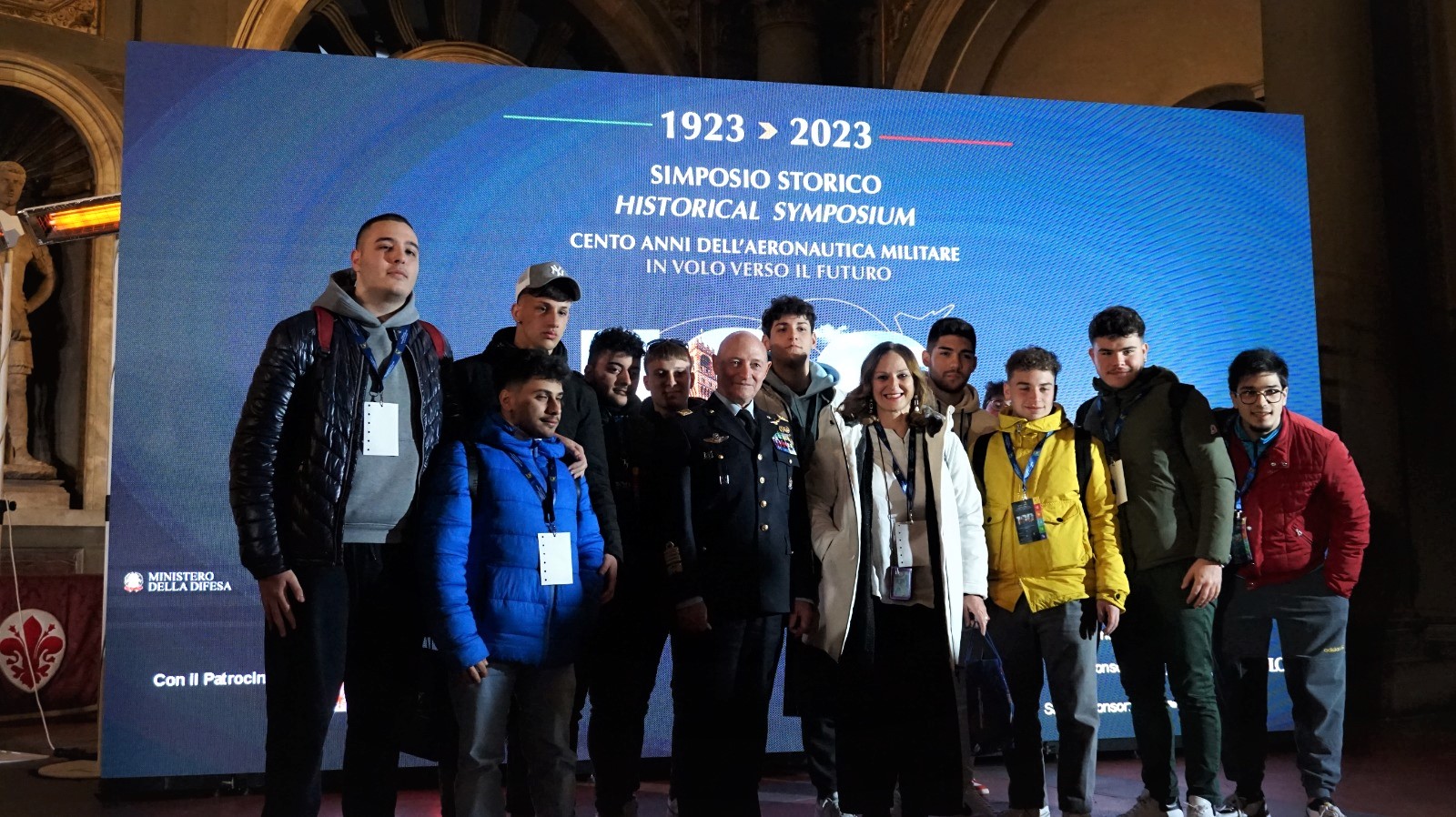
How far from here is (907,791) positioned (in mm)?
3312

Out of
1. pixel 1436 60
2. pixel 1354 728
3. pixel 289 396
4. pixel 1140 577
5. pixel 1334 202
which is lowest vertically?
pixel 1354 728

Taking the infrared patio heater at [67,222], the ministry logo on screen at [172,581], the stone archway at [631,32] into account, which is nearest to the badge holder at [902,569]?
the ministry logo on screen at [172,581]

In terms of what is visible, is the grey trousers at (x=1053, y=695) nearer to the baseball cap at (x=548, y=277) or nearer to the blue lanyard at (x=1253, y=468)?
the blue lanyard at (x=1253, y=468)

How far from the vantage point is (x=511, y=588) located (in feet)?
9.66

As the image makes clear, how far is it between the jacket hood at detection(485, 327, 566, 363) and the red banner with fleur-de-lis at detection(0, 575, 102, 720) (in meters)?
3.63

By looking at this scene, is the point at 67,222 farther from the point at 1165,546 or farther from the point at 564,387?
the point at 1165,546

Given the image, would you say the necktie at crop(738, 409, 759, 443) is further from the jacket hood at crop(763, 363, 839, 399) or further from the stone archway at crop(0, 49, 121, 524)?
the stone archway at crop(0, 49, 121, 524)

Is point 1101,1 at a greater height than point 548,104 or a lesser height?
greater

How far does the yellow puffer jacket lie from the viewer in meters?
3.48

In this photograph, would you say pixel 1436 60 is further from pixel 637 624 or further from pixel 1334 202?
pixel 637 624

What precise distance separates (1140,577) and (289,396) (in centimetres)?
244

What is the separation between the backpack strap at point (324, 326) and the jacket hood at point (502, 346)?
0.44 metres

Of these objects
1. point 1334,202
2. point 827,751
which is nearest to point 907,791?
point 827,751

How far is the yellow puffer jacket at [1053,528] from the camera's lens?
11.4 ft
